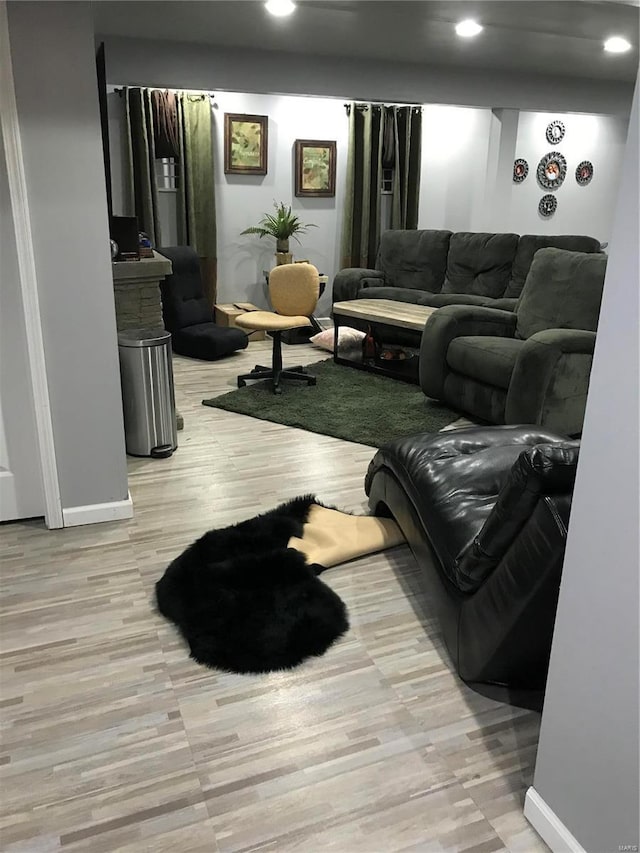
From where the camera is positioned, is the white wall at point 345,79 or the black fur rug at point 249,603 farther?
the white wall at point 345,79

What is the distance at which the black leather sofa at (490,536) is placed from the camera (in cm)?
159

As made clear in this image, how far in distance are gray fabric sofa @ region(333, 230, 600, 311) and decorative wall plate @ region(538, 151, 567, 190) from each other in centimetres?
248

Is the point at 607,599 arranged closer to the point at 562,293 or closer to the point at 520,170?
the point at 562,293

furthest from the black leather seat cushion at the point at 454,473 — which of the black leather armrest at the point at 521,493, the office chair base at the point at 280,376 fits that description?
Answer: the office chair base at the point at 280,376

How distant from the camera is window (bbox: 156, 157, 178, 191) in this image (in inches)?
249

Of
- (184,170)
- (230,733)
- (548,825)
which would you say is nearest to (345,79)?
(184,170)

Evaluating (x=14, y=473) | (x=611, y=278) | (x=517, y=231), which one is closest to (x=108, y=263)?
(x=14, y=473)

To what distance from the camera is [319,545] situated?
2.70m

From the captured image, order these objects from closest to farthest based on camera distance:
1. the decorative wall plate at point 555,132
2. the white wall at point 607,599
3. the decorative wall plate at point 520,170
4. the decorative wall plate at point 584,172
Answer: the white wall at point 607,599
the decorative wall plate at point 520,170
the decorative wall plate at point 555,132
the decorative wall plate at point 584,172

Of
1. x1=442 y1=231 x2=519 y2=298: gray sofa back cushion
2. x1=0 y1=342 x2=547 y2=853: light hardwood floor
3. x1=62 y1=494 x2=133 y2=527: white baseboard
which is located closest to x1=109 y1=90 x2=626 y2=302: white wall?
x1=442 y1=231 x2=519 y2=298: gray sofa back cushion

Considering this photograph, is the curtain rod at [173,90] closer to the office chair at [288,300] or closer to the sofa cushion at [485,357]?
the office chair at [288,300]

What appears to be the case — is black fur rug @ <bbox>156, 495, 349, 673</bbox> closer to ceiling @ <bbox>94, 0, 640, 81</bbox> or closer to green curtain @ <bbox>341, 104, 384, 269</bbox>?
ceiling @ <bbox>94, 0, 640, 81</bbox>

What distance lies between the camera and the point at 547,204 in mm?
8055

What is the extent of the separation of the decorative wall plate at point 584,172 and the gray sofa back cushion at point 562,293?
4.43m
